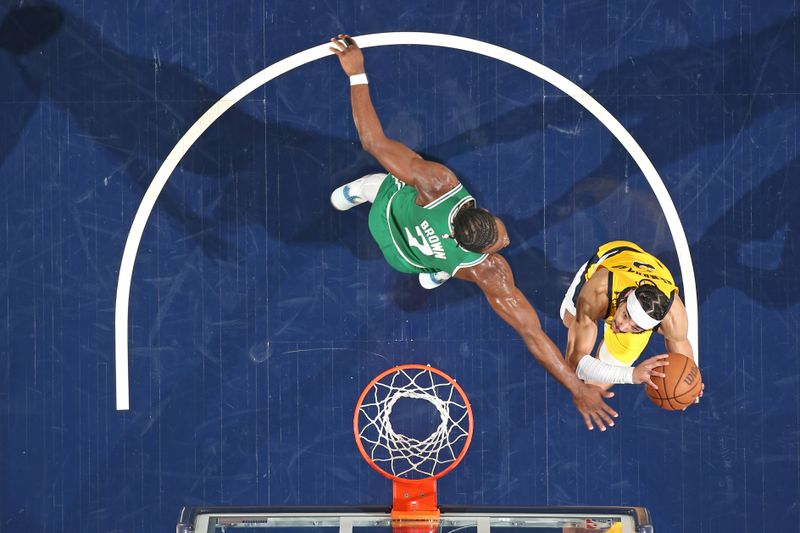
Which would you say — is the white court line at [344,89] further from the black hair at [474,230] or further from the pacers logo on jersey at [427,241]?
the black hair at [474,230]

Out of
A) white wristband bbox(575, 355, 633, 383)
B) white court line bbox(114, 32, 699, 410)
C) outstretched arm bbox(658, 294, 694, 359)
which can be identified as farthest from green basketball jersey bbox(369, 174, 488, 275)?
outstretched arm bbox(658, 294, 694, 359)

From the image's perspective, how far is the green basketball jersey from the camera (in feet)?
24.7

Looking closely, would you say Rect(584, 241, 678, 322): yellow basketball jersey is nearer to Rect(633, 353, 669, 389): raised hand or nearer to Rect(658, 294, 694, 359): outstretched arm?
Rect(658, 294, 694, 359): outstretched arm

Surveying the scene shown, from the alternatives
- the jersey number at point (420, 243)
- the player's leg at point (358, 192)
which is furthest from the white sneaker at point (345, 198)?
the jersey number at point (420, 243)

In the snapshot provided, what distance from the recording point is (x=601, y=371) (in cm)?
796

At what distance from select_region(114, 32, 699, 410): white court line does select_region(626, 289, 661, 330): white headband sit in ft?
4.69

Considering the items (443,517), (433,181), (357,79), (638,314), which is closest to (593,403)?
(638,314)

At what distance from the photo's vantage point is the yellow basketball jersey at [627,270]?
7617mm

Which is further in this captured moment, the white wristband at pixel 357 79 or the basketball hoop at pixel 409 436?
the basketball hoop at pixel 409 436

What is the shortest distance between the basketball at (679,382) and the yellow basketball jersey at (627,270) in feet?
2.01

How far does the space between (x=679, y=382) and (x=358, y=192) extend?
11.1 feet

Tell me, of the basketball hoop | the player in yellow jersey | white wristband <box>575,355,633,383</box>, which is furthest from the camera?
the basketball hoop

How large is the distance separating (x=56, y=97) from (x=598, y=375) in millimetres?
5804

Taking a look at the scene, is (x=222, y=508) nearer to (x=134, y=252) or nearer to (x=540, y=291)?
(x=134, y=252)
